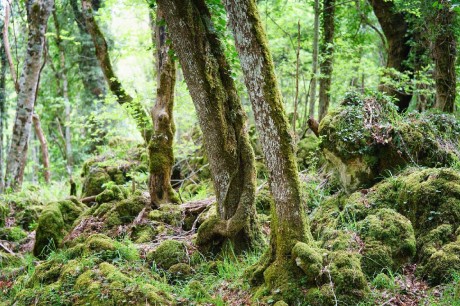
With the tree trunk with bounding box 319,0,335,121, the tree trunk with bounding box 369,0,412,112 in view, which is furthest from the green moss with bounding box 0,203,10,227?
the tree trunk with bounding box 369,0,412,112

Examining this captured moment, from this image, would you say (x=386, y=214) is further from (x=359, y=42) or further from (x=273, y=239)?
(x=359, y=42)

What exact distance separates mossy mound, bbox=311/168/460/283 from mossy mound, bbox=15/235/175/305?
236 cm

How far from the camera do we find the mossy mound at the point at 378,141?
6.49 m

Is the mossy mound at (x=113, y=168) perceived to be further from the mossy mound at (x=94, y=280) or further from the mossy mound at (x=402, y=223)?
the mossy mound at (x=402, y=223)

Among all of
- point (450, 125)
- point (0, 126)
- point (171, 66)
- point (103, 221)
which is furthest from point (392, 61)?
point (0, 126)

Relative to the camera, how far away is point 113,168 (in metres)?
11.0

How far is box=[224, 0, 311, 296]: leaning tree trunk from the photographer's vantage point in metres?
4.75

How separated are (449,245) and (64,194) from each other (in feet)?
31.2

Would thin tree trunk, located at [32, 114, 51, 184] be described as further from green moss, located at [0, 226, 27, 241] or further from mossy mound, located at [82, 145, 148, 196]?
green moss, located at [0, 226, 27, 241]

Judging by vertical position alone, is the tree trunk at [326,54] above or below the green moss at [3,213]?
above

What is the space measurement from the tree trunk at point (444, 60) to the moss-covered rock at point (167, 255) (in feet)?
19.4

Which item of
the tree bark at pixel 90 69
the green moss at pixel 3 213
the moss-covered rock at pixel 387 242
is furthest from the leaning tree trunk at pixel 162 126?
the tree bark at pixel 90 69

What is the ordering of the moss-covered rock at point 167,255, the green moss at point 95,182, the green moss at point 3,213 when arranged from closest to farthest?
the moss-covered rock at point 167,255 → the green moss at point 3,213 → the green moss at point 95,182

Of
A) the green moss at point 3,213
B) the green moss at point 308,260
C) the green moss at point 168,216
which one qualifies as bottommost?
the green moss at point 3,213
